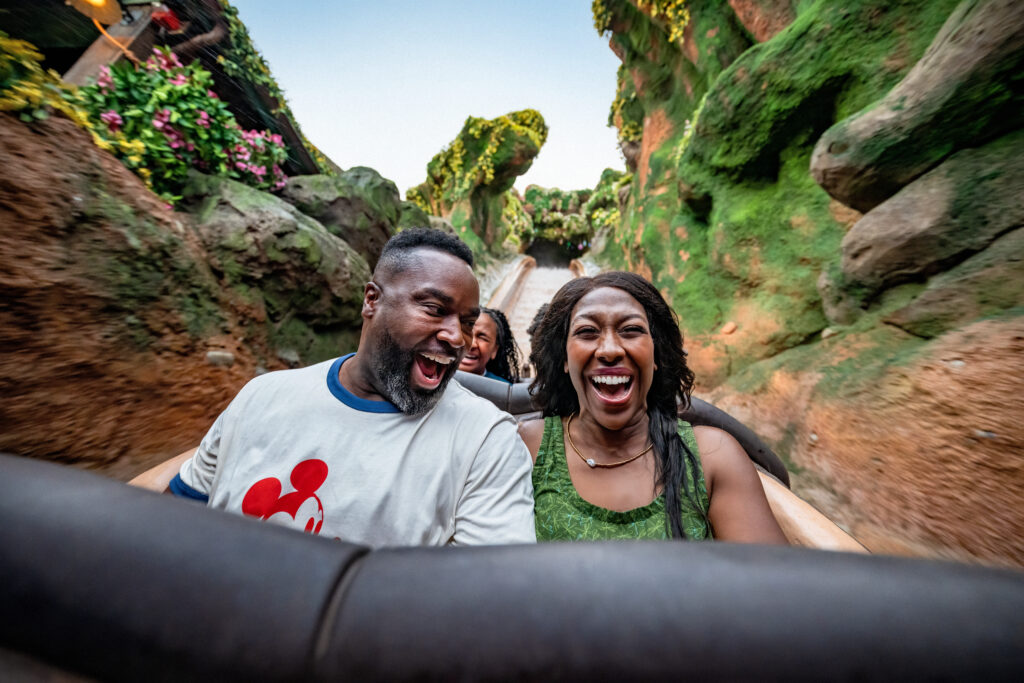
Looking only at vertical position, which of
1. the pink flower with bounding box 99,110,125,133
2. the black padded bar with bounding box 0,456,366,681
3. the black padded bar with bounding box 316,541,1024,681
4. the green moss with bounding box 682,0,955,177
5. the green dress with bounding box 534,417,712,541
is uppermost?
the green moss with bounding box 682,0,955,177

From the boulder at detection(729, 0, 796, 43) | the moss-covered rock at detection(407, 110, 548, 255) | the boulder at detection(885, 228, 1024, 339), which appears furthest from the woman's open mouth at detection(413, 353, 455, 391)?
the moss-covered rock at detection(407, 110, 548, 255)

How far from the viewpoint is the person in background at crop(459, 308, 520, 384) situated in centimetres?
320

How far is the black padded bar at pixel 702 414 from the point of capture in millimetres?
1772

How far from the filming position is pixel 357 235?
5445 mm

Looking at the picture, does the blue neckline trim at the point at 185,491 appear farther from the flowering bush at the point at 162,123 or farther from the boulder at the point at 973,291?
the boulder at the point at 973,291

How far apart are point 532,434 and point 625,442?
1.49 feet

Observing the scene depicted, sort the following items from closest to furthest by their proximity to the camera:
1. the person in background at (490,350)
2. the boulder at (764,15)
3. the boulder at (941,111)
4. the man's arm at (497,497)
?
the man's arm at (497,497) < the boulder at (941,111) < the person in background at (490,350) < the boulder at (764,15)

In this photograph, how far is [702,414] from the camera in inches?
74.9

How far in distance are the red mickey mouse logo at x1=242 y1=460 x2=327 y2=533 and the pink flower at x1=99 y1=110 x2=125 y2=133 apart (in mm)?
4011

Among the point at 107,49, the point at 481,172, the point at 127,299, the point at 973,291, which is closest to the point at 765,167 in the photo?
the point at 973,291

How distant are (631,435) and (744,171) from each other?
5.05 m

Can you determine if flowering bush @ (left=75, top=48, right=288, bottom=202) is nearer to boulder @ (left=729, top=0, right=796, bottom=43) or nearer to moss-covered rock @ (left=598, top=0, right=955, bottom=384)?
moss-covered rock @ (left=598, top=0, right=955, bottom=384)

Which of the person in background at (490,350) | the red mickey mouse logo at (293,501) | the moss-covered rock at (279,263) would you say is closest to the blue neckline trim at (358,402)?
the red mickey mouse logo at (293,501)

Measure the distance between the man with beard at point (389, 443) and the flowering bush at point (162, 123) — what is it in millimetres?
2972
